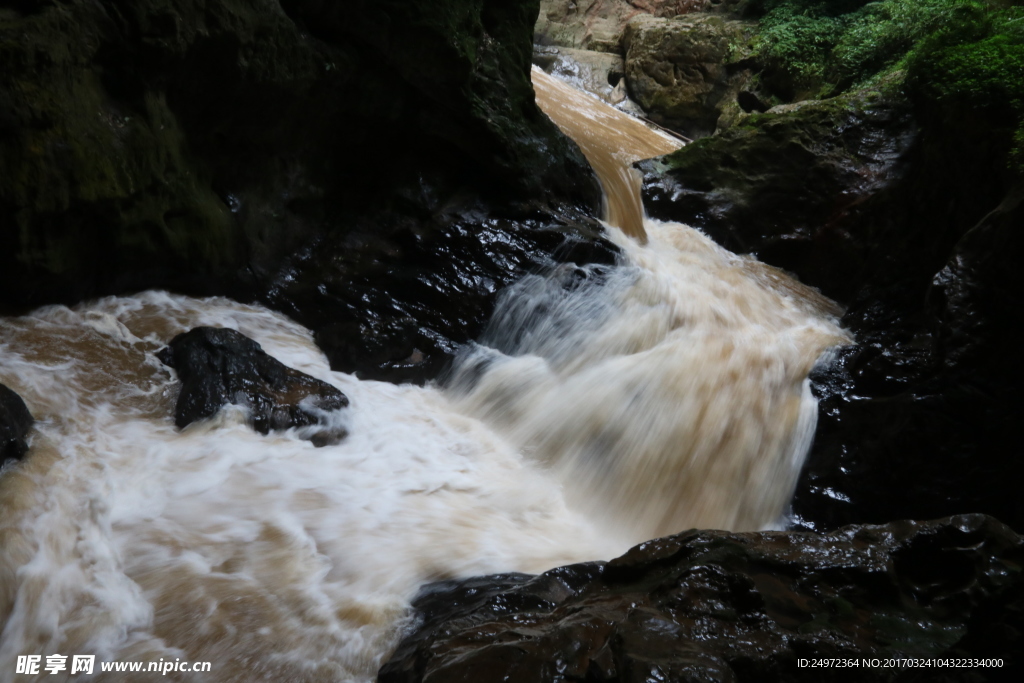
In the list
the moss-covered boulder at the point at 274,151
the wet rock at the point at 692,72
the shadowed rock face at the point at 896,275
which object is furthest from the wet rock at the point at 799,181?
the wet rock at the point at 692,72

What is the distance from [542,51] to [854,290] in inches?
433

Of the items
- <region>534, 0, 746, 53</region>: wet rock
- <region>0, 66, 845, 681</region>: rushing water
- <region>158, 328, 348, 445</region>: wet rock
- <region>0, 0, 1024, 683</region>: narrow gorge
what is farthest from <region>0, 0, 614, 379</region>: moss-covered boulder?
<region>534, 0, 746, 53</region>: wet rock

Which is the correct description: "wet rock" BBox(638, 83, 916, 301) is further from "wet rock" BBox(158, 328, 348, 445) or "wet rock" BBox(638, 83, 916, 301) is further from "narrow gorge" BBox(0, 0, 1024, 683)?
"wet rock" BBox(158, 328, 348, 445)

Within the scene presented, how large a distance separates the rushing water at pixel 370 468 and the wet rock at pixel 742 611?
677mm

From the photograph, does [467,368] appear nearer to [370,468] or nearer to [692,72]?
[370,468]

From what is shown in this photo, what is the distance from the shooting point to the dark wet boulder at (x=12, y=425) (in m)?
2.88

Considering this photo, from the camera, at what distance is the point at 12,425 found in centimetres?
297

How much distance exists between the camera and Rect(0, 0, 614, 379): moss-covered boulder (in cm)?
386

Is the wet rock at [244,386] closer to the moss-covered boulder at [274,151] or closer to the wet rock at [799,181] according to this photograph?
the moss-covered boulder at [274,151]

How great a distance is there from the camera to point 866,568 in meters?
2.26

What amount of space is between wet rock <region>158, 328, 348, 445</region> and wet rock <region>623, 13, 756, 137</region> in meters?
10.7

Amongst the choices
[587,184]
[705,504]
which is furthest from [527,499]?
[587,184]

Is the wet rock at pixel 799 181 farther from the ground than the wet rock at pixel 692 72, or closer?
closer

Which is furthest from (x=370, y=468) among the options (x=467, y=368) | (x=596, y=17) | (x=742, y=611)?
(x=596, y=17)
